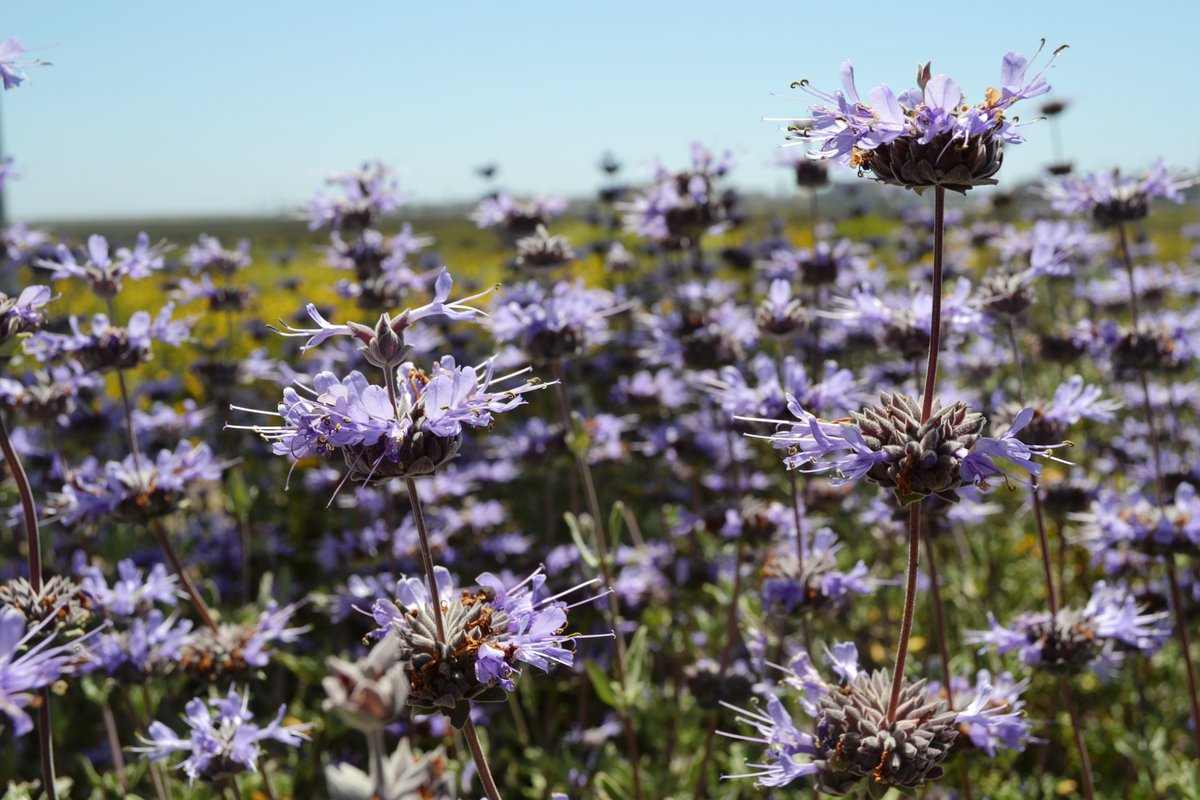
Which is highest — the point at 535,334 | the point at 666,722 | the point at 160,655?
the point at 535,334

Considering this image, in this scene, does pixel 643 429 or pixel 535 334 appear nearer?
pixel 535 334

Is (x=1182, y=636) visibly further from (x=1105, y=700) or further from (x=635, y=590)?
(x=635, y=590)

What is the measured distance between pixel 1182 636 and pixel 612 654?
12.3 feet

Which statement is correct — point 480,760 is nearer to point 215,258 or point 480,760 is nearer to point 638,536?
point 638,536

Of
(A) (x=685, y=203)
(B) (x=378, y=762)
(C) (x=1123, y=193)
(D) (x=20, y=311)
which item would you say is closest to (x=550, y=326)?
(A) (x=685, y=203)

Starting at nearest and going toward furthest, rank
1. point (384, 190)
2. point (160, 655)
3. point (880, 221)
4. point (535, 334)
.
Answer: point (160, 655) < point (535, 334) < point (384, 190) < point (880, 221)

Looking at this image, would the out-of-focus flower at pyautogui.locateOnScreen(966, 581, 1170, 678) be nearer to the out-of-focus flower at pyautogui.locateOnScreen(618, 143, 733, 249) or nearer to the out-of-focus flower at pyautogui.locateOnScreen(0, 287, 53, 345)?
the out-of-focus flower at pyautogui.locateOnScreen(618, 143, 733, 249)

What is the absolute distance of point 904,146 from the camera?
2.43 metres

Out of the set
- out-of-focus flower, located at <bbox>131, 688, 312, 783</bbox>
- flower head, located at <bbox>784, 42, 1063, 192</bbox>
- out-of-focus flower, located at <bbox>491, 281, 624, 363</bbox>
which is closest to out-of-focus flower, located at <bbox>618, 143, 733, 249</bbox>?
out-of-focus flower, located at <bbox>491, 281, 624, 363</bbox>

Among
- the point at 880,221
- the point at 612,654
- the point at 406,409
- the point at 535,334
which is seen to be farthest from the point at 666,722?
the point at 880,221

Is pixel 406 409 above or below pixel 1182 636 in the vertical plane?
above

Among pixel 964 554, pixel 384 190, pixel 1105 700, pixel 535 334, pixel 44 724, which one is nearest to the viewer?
pixel 44 724

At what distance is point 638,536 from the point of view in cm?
700

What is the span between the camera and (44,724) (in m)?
3.14
